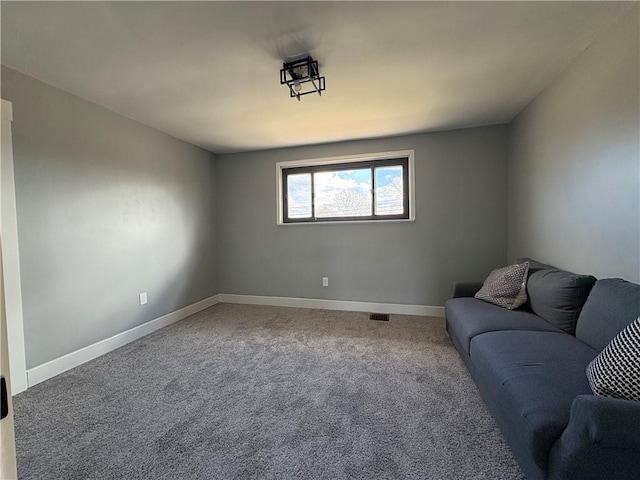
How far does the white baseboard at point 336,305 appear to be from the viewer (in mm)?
3510

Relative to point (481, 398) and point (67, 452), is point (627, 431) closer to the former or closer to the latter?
point (481, 398)

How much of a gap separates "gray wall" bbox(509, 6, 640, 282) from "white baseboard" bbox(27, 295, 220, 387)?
4011 mm

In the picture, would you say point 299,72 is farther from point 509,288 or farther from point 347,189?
point 509,288

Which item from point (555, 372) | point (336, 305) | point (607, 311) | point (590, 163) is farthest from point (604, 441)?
point (336, 305)

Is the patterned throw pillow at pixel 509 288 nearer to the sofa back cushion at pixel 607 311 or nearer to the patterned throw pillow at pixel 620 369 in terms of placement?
the sofa back cushion at pixel 607 311

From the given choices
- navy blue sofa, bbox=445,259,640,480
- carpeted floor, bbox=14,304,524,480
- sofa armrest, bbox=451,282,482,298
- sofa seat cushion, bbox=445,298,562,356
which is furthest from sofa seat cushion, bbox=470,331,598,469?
sofa armrest, bbox=451,282,482,298

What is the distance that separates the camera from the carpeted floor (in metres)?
1.37

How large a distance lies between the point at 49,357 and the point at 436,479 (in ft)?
9.37

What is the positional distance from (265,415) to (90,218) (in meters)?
2.32

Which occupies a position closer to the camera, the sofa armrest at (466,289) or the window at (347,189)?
the sofa armrest at (466,289)

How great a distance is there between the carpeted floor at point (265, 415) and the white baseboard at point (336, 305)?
0.75 m

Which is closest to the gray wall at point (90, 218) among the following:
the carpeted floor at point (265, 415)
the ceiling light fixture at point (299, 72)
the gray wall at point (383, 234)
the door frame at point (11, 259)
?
the door frame at point (11, 259)

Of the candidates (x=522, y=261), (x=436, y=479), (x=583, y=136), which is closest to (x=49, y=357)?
(x=436, y=479)

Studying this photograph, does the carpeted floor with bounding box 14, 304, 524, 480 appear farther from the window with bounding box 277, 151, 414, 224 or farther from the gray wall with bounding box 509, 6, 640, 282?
the window with bounding box 277, 151, 414, 224
